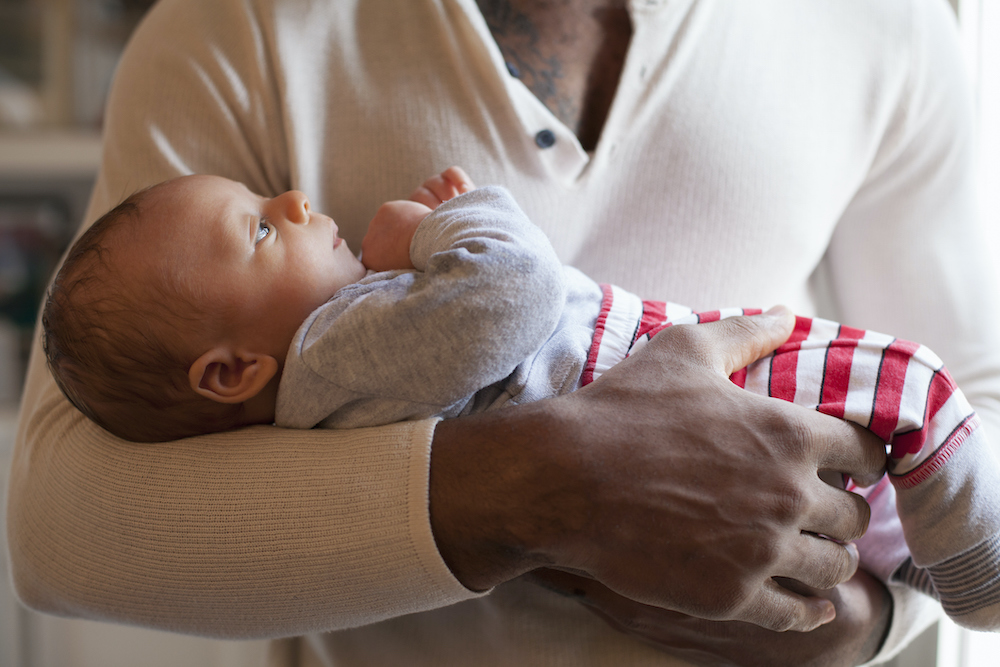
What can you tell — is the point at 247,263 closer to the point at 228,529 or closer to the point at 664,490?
the point at 228,529

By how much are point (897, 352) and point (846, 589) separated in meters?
0.33

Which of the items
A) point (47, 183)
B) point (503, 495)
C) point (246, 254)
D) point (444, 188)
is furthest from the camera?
point (47, 183)

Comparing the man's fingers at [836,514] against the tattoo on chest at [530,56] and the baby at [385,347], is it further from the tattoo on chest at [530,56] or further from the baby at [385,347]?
the tattoo on chest at [530,56]

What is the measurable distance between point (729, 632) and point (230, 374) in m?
0.67

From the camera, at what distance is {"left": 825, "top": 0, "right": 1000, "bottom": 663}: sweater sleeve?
1.08m

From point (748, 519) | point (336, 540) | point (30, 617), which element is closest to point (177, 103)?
point (336, 540)

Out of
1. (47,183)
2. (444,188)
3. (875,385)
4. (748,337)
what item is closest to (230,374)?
(444,188)

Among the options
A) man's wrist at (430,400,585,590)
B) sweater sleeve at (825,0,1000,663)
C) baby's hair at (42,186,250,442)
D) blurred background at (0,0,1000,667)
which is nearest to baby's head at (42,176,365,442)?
baby's hair at (42,186,250,442)

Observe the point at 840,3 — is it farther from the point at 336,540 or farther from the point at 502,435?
the point at 336,540

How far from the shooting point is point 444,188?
89 cm

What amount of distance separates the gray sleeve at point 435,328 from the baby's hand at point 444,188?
11cm

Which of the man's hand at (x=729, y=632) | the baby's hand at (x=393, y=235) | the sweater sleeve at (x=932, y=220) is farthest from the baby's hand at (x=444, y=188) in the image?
the sweater sleeve at (x=932, y=220)

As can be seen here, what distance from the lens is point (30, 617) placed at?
2137 millimetres

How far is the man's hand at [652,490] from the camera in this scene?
0.68 m
